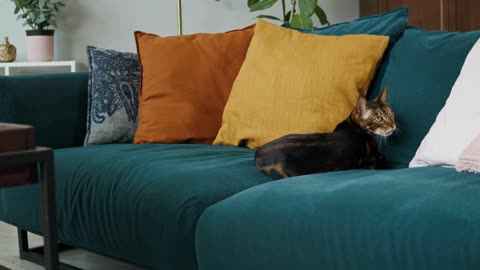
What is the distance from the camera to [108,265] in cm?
298

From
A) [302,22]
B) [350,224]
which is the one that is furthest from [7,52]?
[350,224]

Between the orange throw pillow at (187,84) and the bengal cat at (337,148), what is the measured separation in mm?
630

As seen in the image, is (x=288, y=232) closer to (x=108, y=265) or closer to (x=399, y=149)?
(x=399, y=149)

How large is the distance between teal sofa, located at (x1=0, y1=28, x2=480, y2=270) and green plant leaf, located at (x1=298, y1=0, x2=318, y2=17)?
1401mm

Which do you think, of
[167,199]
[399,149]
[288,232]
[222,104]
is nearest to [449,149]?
[399,149]

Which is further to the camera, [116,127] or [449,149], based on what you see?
[116,127]

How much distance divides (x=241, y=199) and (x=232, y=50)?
112 cm

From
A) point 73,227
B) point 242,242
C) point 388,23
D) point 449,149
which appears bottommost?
point 73,227

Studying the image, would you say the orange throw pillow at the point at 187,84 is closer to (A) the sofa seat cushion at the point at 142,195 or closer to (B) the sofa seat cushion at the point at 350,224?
(A) the sofa seat cushion at the point at 142,195

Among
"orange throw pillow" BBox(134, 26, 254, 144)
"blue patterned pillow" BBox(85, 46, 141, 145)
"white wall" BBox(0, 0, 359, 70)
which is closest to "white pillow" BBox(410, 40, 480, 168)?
"orange throw pillow" BBox(134, 26, 254, 144)

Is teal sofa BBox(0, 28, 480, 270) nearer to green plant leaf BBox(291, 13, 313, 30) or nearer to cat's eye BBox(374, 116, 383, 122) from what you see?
cat's eye BBox(374, 116, 383, 122)

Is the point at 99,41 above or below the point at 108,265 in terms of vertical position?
above

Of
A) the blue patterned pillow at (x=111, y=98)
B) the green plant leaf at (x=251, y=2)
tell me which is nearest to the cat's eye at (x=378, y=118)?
the blue patterned pillow at (x=111, y=98)

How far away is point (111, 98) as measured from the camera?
2.94 metres
